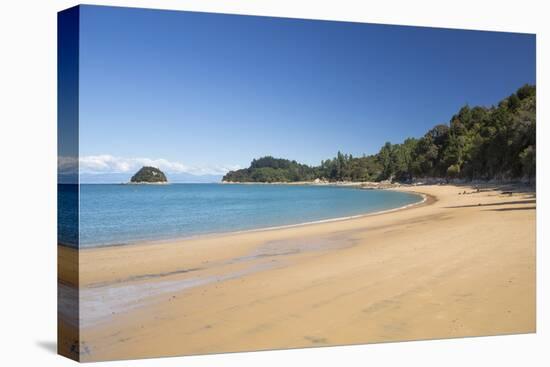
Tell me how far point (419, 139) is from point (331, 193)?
153 centimetres

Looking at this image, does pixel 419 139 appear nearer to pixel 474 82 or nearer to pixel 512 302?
pixel 474 82

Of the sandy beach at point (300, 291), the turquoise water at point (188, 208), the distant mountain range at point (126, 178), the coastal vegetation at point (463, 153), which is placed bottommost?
the sandy beach at point (300, 291)

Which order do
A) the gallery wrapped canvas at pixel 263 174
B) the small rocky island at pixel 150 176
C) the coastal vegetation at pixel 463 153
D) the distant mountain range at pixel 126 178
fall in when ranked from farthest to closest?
1. the coastal vegetation at pixel 463 153
2. the small rocky island at pixel 150 176
3. the gallery wrapped canvas at pixel 263 174
4. the distant mountain range at pixel 126 178

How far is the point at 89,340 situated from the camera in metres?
5.16

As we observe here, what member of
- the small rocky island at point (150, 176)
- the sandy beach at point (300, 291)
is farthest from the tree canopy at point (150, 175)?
the sandy beach at point (300, 291)

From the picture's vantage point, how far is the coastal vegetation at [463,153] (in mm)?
6539

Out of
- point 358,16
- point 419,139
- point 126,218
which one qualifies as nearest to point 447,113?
point 419,139

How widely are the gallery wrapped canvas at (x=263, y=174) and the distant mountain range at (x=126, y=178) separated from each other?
0.02m

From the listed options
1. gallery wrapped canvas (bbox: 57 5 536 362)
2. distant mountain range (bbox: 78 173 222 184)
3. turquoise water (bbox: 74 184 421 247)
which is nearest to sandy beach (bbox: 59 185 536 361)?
gallery wrapped canvas (bbox: 57 5 536 362)

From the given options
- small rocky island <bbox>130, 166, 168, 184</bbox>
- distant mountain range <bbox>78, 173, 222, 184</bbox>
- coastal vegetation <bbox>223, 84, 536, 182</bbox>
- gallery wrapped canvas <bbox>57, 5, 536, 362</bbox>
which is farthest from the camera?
coastal vegetation <bbox>223, 84, 536, 182</bbox>

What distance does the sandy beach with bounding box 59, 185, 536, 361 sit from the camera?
5.32 metres

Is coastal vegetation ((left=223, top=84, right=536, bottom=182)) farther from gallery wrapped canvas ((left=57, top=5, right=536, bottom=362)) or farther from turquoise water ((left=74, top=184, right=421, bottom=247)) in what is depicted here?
turquoise water ((left=74, top=184, right=421, bottom=247))

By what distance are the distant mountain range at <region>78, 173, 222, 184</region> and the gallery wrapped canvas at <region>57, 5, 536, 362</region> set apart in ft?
0.07

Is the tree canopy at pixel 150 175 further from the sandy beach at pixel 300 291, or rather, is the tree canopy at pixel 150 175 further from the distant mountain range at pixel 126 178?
the sandy beach at pixel 300 291
